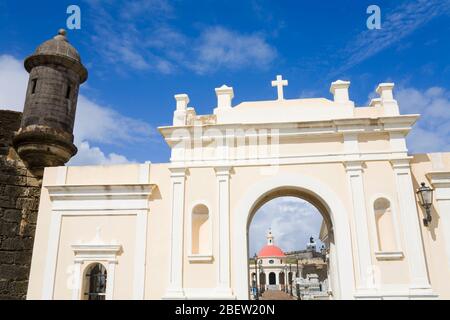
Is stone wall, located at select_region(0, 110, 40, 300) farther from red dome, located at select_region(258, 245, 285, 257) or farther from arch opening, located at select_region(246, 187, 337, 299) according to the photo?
red dome, located at select_region(258, 245, 285, 257)

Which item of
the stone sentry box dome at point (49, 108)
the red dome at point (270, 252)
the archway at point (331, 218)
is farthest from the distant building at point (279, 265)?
the stone sentry box dome at point (49, 108)

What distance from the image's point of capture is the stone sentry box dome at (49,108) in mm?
11984

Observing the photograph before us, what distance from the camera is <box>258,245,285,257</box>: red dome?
178 ft

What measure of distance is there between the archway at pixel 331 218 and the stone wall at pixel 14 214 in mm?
6479

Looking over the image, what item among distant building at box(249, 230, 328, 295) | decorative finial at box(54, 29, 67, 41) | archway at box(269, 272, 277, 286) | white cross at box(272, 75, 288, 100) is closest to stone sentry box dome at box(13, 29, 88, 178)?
decorative finial at box(54, 29, 67, 41)

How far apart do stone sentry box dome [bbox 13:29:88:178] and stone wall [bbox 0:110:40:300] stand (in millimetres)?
340

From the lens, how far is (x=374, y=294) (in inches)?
340

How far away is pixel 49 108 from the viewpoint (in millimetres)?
12352

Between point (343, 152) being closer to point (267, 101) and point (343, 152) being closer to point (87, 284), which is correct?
point (267, 101)

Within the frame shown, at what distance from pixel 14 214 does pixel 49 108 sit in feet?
11.3

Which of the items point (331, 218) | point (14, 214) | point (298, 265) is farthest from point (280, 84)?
point (298, 265)
